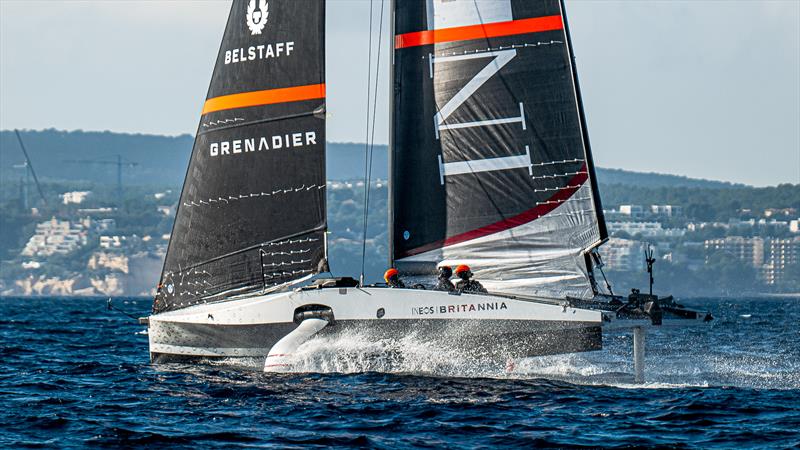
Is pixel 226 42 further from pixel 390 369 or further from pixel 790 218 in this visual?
pixel 790 218

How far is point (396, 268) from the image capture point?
22.3 meters

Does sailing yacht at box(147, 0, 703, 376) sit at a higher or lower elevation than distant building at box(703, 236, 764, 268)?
higher

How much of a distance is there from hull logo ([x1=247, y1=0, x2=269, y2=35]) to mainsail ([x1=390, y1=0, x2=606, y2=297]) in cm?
219

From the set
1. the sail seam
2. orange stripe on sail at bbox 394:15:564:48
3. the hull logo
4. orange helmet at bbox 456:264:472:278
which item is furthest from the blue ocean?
the hull logo

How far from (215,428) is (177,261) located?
720cm

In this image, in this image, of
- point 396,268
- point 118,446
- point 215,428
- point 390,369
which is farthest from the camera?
point 396,268

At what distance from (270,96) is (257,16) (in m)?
1.35

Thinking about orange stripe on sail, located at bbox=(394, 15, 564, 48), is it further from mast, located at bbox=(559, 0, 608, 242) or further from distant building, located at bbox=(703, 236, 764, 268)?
distant building, located at bbox=(703, 236, 764, 268)

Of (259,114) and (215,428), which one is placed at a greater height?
(259,114)

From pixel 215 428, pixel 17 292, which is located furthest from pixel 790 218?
pixel 215 428

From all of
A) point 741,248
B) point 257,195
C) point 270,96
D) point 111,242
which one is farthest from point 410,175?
point 111,242

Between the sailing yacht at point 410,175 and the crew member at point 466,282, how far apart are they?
88 cm

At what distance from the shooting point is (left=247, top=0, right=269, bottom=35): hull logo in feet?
74.5

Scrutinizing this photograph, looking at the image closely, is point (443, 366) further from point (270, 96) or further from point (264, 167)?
point (270, 96)
